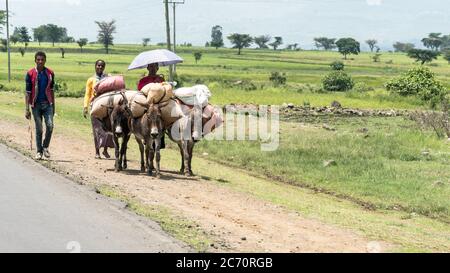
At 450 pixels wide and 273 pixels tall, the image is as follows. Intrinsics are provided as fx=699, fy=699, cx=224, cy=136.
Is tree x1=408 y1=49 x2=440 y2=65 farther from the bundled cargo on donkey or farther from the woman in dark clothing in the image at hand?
the bundled cargo on donkey

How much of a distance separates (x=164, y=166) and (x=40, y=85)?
3.82 m

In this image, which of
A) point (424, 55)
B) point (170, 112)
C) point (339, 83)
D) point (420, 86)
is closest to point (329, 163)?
point (170, 112)

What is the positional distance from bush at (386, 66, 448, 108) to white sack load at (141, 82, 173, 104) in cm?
3438

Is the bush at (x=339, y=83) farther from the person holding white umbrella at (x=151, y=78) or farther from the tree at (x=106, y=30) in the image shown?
the tree at (x=106, y=30)

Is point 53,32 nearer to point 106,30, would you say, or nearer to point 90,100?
point 106,30

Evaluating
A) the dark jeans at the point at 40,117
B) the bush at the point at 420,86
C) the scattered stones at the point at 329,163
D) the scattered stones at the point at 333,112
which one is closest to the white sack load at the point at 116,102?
the dark jeans at the point at 40,117

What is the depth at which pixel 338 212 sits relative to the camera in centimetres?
1305

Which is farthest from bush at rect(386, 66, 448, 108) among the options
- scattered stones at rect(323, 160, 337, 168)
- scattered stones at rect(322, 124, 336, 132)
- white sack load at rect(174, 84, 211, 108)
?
white sack load at rect(174, 84, 211, 108)

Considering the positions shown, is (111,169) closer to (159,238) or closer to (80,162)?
(80,162)

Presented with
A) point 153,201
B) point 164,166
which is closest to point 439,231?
point 153,201

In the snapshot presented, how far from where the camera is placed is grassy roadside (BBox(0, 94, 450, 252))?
10734 millimetres

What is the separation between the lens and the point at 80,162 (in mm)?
15719

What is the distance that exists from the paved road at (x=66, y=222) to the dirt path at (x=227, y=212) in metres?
0.83

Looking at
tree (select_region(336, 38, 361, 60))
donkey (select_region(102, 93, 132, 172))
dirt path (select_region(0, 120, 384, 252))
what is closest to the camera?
dirt path (select_region(0, 120, 384, 252))
